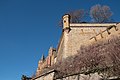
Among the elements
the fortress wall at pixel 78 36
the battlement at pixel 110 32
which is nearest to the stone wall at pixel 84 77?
the battlement at pixel 110 32

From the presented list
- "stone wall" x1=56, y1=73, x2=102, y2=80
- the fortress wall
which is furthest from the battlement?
"stone wall" x1=56, y1=73, x2=102, y2=80

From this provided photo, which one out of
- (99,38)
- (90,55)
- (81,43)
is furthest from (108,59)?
(81,43)

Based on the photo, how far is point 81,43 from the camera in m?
27.7

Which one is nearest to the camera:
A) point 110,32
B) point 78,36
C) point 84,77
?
point 84,77

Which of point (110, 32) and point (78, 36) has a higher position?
point (78, 36)

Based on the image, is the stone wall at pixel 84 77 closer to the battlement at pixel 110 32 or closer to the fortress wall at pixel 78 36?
the battlement at pixel 110 32

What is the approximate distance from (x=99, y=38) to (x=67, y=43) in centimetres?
494

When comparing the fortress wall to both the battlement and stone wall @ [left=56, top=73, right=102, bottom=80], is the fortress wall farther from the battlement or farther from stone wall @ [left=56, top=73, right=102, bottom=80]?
stone wall @ [left=56, top=73, right=102, bottom=80]

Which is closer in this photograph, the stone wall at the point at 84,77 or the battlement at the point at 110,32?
the stone wall at the point at 84,77

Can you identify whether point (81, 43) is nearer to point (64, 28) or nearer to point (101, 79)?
point (64, 28)

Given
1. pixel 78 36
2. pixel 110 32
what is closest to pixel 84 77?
pixel 110 32

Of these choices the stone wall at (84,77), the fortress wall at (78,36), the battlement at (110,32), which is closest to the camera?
the stone wall at (84,77)

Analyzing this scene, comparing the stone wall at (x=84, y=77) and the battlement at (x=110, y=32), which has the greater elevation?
the battlement at (x=110, y=32)

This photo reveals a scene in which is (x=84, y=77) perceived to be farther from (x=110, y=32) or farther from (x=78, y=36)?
(x=78, y=36)
